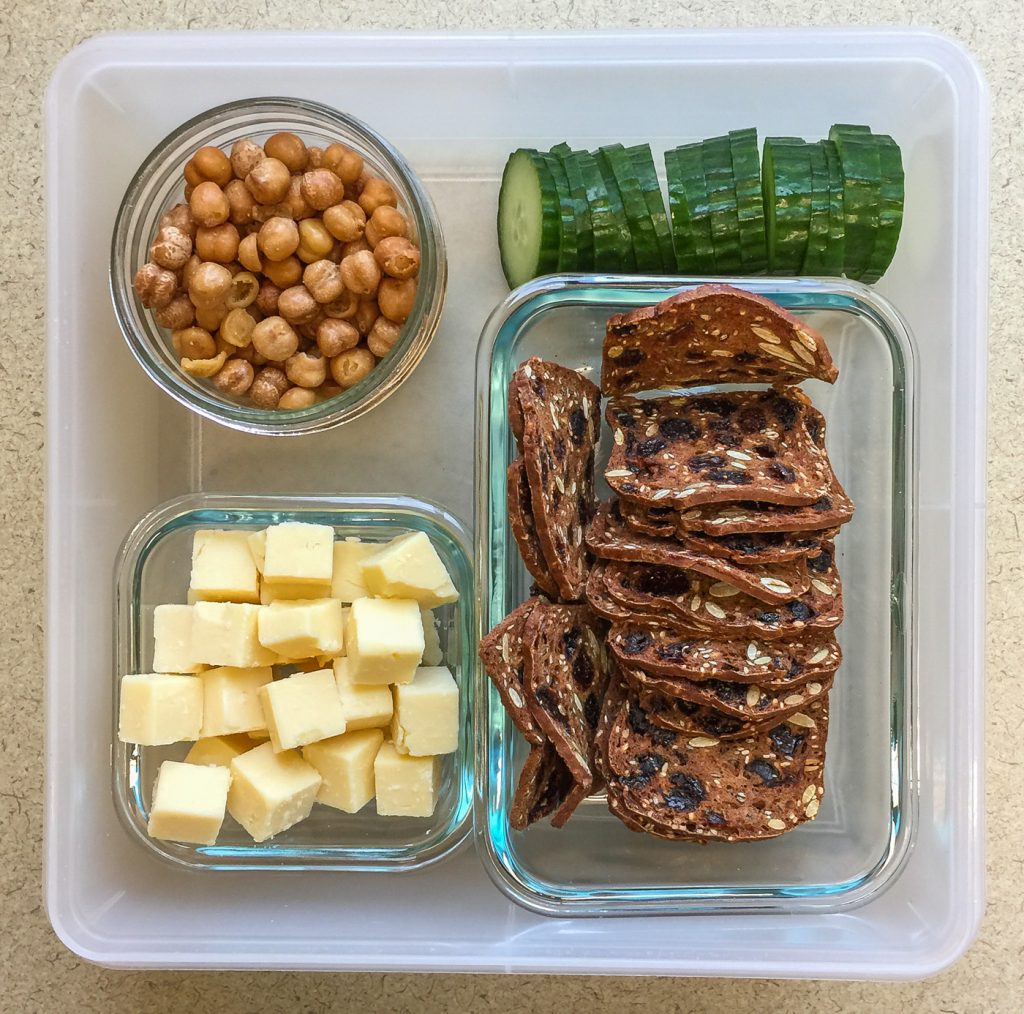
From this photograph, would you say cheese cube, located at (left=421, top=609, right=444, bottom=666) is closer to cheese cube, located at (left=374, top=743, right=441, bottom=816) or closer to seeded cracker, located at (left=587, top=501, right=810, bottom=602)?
cheese cube, located at (left=374, top=743, right=441, bottom=816)

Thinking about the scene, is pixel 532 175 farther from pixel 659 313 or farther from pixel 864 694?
pixel 864 694

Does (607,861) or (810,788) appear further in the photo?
(607,861)

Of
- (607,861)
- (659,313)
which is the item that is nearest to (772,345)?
(659,313)

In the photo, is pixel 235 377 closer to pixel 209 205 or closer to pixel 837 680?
pixel 209 205

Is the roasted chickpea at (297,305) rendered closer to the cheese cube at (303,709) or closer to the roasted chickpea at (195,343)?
the roasted chickpea at (195,343)

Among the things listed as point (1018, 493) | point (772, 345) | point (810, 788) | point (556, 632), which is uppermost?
point (772, 345)

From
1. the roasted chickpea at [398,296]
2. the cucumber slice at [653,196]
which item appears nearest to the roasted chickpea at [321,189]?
the roasted chickpea at [398,296]

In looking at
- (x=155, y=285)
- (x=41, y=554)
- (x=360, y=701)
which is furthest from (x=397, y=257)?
(x=41, y=554)
